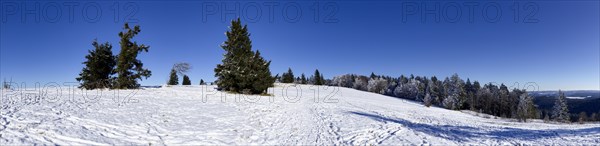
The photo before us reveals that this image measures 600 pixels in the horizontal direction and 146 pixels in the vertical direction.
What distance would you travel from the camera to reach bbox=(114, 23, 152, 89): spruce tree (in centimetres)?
2928

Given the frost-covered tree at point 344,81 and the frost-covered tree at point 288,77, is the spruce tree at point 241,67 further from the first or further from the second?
the frost-covered tree at point 344,81

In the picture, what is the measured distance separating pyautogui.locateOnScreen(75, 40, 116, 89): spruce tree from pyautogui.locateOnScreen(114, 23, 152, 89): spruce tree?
147 centimetres

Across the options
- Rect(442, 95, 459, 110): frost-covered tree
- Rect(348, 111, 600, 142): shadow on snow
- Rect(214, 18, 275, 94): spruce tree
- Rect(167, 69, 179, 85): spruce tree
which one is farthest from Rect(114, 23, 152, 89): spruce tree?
Rect(442, 95, 459, 110): frost-covered tree

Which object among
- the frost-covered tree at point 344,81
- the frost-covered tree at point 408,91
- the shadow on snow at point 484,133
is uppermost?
the frost-covered tree at point 344,81

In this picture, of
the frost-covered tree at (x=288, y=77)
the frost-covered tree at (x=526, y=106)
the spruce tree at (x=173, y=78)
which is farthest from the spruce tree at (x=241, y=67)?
the frost-covered tree at (x=526, y=106)

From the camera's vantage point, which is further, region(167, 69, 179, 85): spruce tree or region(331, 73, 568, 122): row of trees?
region(331, 73, 568, 122): row of trees

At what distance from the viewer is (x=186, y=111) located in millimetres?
17688

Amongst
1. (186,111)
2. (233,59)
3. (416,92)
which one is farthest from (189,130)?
(416,92)

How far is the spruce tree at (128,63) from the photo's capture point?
2928cm

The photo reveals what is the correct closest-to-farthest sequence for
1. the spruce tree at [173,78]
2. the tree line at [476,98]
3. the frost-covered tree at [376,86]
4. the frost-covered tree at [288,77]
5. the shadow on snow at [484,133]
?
the shadow on snow at [484,133] < the spruce tree at [173,78] < the tree line at [476,98] < the frost-covered tree at [288,77] < the frost-covered tree at [376,86]

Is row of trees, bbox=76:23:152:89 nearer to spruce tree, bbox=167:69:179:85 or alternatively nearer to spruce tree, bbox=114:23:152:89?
spruce tree, bbox=114:23:152:89

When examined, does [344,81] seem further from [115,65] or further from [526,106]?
[115,65]

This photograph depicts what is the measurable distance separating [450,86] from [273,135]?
336ft

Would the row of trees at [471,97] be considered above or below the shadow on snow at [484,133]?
below
